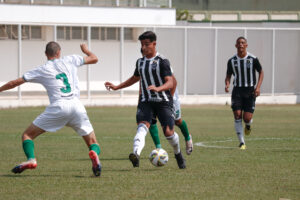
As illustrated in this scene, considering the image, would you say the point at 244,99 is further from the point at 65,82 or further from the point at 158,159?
the point at 65,82

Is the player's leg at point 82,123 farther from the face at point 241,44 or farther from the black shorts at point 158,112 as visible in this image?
the face at point 241,44

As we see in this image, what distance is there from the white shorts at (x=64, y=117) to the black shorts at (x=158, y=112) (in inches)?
38.9

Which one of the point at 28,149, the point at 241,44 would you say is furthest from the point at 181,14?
the point at 28,149

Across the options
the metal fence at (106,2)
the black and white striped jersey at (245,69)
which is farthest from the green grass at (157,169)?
the metal fence at (106,2)

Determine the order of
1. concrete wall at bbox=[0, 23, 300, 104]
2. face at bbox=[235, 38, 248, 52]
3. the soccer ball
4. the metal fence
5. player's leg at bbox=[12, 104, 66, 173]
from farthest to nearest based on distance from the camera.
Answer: concrete wall at bbox=[0, 23, 300, 104] → the metal fence → face at bbox=[235, 38, 248, 52] → the soccer ball → player's leg at bbox=[12, 104, 66, 173]

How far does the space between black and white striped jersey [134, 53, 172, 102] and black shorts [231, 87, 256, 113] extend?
14.0 ft

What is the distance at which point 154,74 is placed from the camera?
10430 mm

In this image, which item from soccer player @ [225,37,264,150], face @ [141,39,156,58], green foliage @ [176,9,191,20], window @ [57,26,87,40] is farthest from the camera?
green foliage @ [176,9,191,20]

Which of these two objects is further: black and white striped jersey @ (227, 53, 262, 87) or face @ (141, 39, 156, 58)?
black and white striped jersey @ (227, 53, 262, 87)

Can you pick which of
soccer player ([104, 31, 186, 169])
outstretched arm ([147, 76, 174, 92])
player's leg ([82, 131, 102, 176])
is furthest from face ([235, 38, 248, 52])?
player's leg ([82, 131, 102, 176])

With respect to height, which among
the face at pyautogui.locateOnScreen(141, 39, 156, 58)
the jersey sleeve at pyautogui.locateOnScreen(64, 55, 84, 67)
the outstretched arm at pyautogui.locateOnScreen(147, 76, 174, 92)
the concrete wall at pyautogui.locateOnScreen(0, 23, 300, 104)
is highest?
the face at pyautogui.locateOnScreen(141, 39, 156, 58)

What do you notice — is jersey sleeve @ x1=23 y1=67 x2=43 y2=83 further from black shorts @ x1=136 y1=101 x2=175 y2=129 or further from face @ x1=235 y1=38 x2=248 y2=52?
face @ x1=235 y1=38 x2=248 y2=52

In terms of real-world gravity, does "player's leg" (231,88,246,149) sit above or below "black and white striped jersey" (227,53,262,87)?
below

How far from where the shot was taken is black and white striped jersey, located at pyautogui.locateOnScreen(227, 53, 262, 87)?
14.6 metres
